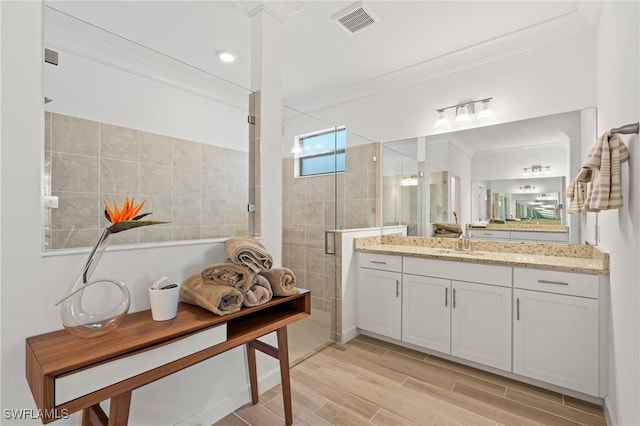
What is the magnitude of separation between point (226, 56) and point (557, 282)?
310 cm

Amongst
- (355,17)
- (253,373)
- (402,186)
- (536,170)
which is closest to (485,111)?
(536,170)

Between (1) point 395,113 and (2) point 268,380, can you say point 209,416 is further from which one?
(1) point 395,113

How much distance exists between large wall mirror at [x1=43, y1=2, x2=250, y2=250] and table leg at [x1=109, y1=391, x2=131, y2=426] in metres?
0.72

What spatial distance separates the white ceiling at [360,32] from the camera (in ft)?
6.56

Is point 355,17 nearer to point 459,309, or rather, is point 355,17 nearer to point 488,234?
point 488,234

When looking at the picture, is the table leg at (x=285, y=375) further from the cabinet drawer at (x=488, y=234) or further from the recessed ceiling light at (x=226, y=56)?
the recessed ceiling light at (x=226, y=56)

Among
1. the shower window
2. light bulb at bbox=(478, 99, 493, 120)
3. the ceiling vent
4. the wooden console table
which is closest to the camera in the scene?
the wooden console table

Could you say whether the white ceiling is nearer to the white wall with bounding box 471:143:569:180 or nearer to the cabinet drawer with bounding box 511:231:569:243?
the white wall with bounding box 471:143:569:180

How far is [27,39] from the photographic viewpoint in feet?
3.52

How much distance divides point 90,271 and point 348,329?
219 centimetres

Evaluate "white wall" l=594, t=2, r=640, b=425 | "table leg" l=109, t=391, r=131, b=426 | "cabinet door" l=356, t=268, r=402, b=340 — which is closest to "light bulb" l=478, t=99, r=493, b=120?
"white wall" l=594, t=2, r=640, b=425

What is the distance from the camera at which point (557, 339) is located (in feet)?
6.16

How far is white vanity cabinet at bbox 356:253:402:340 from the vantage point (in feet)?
8.50

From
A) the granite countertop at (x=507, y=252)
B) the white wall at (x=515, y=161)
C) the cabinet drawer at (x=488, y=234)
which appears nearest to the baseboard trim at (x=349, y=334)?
the granite countertop at (x=507, y=252)
